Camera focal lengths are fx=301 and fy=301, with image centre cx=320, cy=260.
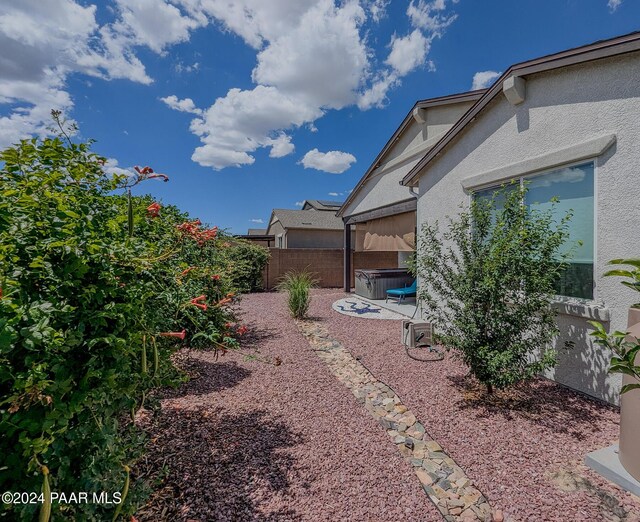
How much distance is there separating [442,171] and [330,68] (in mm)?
7810

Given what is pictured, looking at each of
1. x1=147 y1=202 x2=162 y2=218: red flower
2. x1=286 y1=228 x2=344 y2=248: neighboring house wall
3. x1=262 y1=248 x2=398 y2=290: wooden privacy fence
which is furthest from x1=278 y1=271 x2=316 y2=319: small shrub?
x1=286 y1=228 x2=344 y2=248: neighboring house wall

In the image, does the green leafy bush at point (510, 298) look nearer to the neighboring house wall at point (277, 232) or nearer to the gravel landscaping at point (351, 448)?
the gravel landscaping at point (351, 448)

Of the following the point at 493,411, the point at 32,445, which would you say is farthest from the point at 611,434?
the point at 32,445

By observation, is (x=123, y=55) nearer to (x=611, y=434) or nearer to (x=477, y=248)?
(x=477, y=248)

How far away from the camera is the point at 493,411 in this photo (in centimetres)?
355

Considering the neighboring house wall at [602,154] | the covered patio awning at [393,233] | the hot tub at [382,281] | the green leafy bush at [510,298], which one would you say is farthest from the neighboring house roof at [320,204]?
the green leafy bush at [510,298]

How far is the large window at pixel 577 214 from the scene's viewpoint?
383 centimetres

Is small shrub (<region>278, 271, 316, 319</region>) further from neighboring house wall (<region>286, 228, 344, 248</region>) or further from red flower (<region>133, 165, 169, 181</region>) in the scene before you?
neighboring house wall (<region>286, 228, 344, 248</region>)

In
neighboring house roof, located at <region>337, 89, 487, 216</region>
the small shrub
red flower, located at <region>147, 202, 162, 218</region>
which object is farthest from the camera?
the small shrub

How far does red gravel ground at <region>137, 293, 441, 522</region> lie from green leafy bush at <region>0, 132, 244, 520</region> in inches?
36.6

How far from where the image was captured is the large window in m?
3.83

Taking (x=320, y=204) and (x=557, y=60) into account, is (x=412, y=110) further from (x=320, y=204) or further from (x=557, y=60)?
(x=320, y=204)

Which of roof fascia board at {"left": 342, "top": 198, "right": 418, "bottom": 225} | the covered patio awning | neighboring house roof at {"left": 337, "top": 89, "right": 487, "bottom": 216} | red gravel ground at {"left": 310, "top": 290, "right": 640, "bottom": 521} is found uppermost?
neighboring house roof at {"left": 337, "top": 89, "right": 487, "bottom": 216}

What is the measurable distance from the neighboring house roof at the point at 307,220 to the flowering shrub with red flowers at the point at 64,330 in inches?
827
